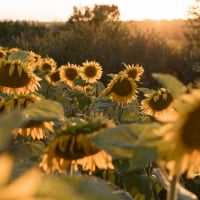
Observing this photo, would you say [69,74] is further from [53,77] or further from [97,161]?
[97,161]

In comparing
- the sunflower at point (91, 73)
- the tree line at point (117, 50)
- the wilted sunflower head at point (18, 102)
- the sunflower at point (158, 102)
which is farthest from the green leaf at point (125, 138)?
the tree line at point (117, 50)

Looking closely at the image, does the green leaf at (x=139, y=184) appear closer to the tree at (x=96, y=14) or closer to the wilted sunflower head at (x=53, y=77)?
the wilted sunflower head at (x=53, y=77)

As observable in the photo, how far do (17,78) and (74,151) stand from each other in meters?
1.94

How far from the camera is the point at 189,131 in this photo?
815mm

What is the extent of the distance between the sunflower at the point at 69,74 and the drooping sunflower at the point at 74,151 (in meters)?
4.25

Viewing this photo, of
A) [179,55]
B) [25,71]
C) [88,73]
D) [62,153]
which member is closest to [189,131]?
[62,153]

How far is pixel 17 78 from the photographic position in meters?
3.11

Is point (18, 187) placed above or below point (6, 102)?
above

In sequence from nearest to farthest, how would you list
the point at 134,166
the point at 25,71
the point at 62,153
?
the point at 134,166 < the point at 62,153 < the point at 25,71

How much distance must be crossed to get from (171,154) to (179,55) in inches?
401

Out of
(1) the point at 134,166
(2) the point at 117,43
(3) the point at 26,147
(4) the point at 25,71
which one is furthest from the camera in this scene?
(2) the point at 117,43

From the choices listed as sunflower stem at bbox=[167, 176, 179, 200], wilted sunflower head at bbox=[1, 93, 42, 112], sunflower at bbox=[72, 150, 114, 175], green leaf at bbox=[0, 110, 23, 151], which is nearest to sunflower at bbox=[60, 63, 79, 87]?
wilted sunflower head at bbox=[1, 93, 42, 112]

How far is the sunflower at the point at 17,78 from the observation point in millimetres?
3072

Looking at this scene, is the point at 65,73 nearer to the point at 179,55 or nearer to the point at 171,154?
the point at 171,154
